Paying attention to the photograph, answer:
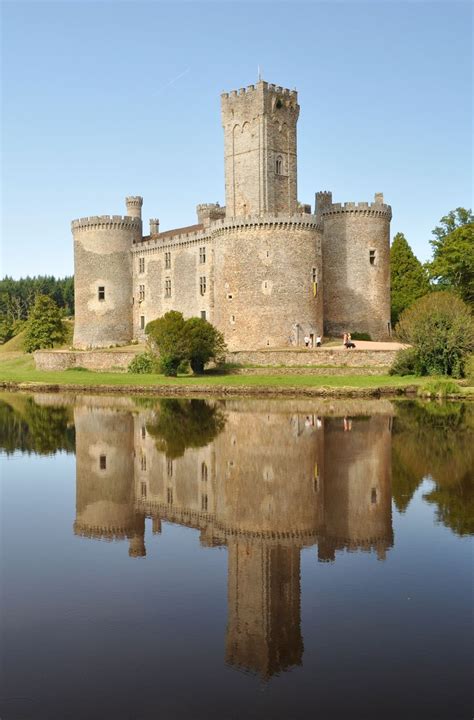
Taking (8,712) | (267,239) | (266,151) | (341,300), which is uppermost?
(266,151)

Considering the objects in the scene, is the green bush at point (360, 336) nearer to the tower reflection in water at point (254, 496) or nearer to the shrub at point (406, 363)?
the shrub at point (406, 363)

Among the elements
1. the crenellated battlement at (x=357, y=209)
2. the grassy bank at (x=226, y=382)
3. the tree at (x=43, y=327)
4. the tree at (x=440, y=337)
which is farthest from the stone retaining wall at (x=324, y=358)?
the tree at (x=43, y=327)

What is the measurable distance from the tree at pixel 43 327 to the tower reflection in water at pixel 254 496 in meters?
32.5

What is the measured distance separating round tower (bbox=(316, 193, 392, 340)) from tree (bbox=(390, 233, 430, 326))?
7589 millimetres

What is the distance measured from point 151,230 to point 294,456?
3974 cm

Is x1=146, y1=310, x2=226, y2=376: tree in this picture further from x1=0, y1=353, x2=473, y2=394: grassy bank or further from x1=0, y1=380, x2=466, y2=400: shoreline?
x1=0, y1=380, x2=466, y2=400: shoreline

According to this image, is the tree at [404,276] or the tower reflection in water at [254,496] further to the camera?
the tree at [404,276]

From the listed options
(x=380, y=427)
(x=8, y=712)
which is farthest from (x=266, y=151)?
(x=8, y=712)

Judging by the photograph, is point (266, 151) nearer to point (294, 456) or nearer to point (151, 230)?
point (151, 230)

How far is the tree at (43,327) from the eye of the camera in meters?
54.0

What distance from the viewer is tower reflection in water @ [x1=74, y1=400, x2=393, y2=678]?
8.34 m

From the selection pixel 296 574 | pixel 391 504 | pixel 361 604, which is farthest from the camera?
pixel 391 504

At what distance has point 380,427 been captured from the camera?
2119 centimetres

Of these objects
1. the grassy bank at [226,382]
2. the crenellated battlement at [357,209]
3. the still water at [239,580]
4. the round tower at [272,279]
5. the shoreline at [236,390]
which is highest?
the crenellated battlement at [357,209]
